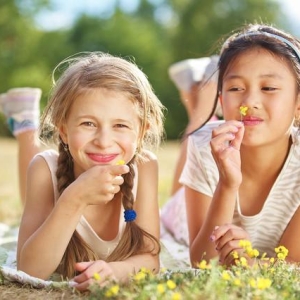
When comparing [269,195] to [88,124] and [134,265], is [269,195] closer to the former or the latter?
[134,265]

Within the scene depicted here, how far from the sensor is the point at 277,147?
3.10 metres

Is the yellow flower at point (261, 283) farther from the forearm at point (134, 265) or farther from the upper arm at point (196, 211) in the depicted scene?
the upper arm at point (196, 211)

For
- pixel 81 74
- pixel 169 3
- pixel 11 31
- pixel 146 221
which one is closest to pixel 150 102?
pixel 81 74

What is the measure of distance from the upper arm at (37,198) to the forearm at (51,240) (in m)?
0.17

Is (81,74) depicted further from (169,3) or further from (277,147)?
(169,3)

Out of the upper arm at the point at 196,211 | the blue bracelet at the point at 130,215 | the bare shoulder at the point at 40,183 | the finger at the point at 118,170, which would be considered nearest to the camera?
the finger at the point at 118,170

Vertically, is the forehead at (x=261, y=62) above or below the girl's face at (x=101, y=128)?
above

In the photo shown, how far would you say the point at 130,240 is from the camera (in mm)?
2682

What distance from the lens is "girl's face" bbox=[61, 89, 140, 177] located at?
2.50 meters

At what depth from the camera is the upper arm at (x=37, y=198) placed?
2662 millimetres

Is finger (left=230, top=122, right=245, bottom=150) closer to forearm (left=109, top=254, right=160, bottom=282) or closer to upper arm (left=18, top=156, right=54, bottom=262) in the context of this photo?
forearm (left=109, top=254, right=160, bottom=282)

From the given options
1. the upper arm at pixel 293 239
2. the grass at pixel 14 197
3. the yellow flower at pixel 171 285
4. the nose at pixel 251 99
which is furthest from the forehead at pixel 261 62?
the yellow flower at pixel 171 285

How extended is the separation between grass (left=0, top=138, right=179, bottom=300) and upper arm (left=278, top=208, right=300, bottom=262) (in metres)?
0.74

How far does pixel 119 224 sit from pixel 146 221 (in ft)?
0.51
